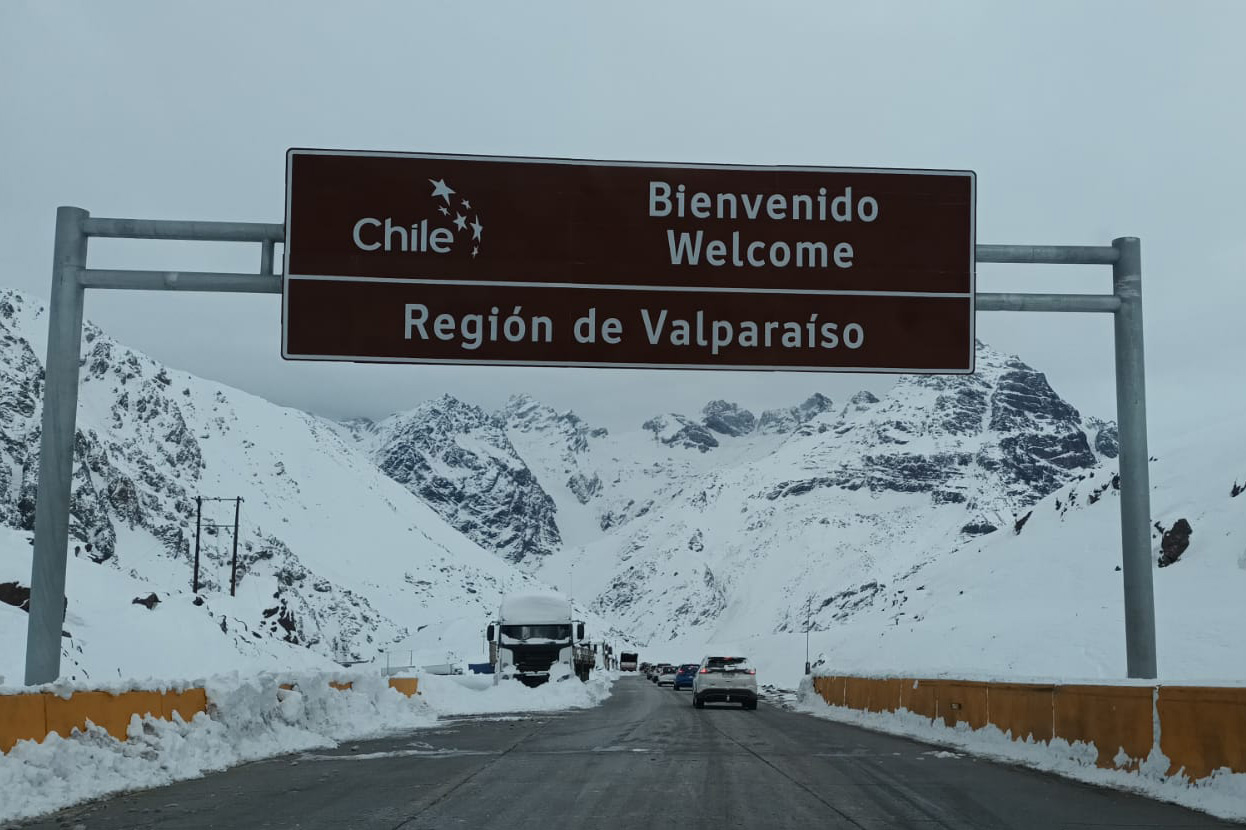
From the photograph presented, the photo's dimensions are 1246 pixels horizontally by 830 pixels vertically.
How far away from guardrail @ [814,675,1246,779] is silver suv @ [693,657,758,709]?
13846 millimetres

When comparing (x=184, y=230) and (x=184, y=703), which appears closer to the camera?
(x=184, y=230)

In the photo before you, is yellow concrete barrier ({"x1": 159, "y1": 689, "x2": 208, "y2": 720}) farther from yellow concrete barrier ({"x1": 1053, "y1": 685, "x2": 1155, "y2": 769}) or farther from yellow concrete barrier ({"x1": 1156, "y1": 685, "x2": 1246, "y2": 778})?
yellow concrete barrier ({"x1": 1156, "y1": 685, "x2": 1246, "y2": 778})

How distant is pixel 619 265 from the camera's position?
13.9 metres

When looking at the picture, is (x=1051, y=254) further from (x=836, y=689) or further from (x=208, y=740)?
(x=836, y=689)

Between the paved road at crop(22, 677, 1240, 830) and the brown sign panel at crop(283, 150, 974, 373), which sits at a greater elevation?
the brown sign panel at crop(283, 150, 974, 373)

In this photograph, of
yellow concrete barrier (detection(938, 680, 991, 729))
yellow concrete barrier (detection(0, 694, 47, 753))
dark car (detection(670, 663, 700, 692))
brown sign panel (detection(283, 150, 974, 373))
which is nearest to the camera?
yellow concrete barrier (detection(0, 694, 47, 753))

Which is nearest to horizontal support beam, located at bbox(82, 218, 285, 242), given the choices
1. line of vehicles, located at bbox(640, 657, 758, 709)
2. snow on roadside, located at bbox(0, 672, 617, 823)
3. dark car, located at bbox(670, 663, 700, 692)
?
snow on roadside, located at bbox(0, 672, 617, 823)

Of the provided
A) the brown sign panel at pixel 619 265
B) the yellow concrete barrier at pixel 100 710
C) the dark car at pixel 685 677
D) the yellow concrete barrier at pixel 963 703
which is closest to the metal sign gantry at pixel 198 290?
the brown sign panel at pixel 619 265

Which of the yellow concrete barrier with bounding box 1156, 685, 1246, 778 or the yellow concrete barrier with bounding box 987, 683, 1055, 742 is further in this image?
the yellow concrete barrier with bounding box 987, 683, 1055, 742

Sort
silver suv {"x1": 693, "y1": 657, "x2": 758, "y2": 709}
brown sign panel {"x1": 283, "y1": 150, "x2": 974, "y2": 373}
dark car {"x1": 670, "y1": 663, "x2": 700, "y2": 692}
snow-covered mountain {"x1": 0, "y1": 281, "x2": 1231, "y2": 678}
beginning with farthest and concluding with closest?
dark car {"x1": 670, "y1": 663, "x2": 700, "y2": 692} < snow-covered mountain {"x1": 0, "y1": 281, "x2": 1231, "y2": 678} < silver suv {"x1": 693, "y1": 657, "x2": 758, "y2": 709} < brown sign panel {"x1": 283, "y1": 150, "x2": 974, "y2": 373}

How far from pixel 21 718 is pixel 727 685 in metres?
26.2

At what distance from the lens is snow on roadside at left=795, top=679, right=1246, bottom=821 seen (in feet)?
38.6

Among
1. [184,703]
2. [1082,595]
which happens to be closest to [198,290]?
[184,703]

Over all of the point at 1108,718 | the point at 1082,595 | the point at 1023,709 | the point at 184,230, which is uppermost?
the point at 184,230
